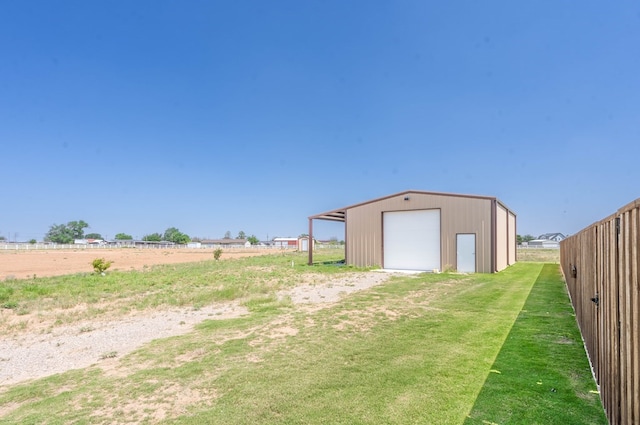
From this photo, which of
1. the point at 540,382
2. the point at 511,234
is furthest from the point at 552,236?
Answer: the point at 540,382

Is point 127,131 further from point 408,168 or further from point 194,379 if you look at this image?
point 194,379

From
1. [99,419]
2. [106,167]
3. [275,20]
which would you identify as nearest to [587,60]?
[275,20]

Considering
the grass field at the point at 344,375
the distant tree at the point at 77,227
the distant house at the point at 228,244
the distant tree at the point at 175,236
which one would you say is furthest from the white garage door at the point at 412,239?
→ the distant tree at the point at 77,227

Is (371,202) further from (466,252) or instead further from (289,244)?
(289,244)

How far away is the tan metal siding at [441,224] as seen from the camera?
1427cm

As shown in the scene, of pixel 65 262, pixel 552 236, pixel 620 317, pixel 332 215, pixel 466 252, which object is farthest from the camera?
pixel 552 236

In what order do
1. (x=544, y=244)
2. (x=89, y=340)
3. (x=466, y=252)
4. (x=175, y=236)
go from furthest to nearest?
(x=175, y=236), (x=544, y=244), (x=466, y=252), (x=89, y=340)

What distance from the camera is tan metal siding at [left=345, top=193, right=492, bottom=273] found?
14.3 m

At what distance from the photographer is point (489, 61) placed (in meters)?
15.3

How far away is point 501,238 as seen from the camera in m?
16.1

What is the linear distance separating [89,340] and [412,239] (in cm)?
1415

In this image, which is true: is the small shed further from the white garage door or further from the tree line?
the tree line

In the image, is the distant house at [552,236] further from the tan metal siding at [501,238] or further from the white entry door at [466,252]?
the white entry door at [466,252]

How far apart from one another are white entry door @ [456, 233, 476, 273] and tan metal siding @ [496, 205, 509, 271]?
127 centimetres
